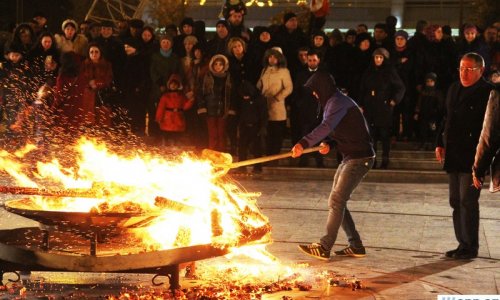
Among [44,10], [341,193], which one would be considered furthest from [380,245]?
[44,10]

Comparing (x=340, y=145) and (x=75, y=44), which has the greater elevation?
(x=75, y=44)

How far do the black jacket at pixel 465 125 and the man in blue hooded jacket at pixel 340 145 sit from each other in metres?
0.92

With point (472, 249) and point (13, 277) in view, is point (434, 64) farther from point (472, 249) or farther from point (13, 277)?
point (13, 277)

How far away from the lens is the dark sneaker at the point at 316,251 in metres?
9.98

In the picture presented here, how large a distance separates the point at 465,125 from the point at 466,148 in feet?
0.82

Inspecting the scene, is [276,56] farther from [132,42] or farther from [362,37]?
[132,42]

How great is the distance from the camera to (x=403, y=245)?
427 inches

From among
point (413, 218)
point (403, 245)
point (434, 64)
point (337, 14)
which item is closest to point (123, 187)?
point (403, 245)

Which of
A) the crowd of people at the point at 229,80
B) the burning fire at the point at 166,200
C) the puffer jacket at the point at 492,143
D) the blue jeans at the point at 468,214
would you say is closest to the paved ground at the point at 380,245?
the blue jeans at the point at 468,214

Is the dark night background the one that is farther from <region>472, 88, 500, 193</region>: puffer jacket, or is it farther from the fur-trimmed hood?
<region>472, 88, 500, 193</region>: puffer jacket

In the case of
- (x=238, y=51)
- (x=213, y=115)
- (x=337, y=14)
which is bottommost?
(x=213, y=115)

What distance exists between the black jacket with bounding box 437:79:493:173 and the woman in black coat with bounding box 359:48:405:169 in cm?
621

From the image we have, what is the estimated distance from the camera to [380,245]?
35.6 ft

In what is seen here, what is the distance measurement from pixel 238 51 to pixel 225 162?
28.1 ft
